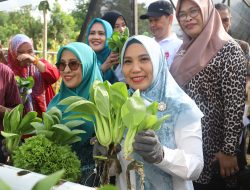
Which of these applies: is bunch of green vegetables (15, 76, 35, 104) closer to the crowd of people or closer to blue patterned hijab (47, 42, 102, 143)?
the crowd of people

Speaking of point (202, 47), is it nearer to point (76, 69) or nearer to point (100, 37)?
point (76, 69)


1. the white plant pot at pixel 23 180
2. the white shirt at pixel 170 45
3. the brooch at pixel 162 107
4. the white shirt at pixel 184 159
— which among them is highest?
the white shirt at pixel 170 45

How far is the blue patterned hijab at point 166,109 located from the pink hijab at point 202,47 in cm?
40

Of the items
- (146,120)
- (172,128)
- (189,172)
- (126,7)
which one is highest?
(126,7)

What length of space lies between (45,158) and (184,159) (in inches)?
21.5

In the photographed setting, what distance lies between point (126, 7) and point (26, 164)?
3.27 metres

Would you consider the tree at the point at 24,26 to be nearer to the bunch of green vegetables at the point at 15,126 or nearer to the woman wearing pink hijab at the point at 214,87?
the woman wearing pink hijab at the point at 214,87

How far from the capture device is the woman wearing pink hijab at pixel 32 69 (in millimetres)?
3100

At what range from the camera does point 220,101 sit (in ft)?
6.26

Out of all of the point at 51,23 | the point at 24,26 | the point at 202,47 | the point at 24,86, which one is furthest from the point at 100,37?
the point at 24,26

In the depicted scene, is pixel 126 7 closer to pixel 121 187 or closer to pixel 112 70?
pixel 112 70

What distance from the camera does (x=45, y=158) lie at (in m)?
1.30

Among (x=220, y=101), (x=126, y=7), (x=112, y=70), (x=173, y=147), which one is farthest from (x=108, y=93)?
(x=126, y=7)

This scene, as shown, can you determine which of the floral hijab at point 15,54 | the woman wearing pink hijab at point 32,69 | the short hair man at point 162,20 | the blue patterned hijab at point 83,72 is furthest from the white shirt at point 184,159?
the floral hijab at point 15,54
